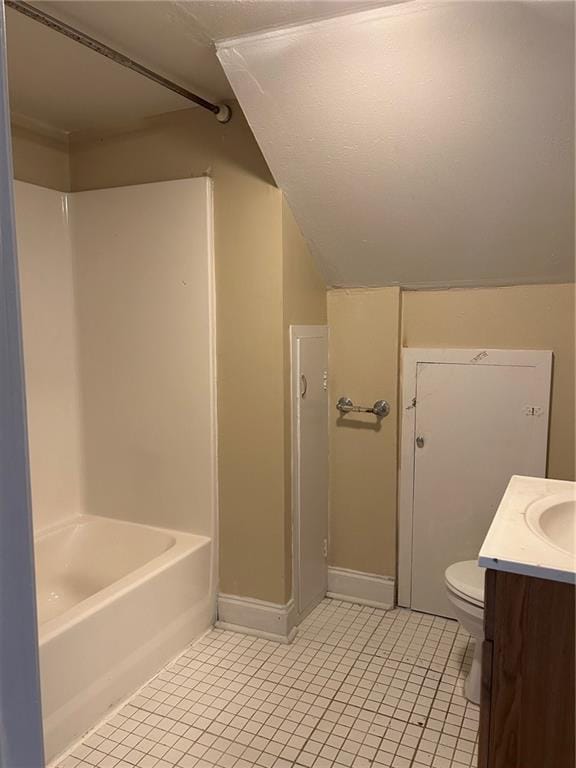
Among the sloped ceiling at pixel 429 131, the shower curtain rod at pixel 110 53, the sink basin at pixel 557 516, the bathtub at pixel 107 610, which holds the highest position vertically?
the shower curtain rod at pixel 110 53

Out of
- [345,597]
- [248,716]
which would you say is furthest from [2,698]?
[345,597]

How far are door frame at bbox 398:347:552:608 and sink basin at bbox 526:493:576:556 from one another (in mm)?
744

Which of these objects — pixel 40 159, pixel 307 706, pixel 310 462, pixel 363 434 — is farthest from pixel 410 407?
pixel 40 159

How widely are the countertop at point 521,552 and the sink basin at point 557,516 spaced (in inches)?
1.3

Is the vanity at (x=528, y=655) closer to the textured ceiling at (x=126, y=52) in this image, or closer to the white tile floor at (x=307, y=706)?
the white tile floor at (x=307, y=706)

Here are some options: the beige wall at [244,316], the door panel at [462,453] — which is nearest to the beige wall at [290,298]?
the beige wall at [244,316]

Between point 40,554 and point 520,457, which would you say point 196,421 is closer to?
point 40,554

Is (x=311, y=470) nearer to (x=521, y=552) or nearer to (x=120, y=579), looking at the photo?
(x=120, y=579)

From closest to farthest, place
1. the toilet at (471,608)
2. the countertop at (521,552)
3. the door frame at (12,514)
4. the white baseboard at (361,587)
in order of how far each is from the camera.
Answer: the door frame at (12,514), the countertop at (521,552), the toilet at (471,608), the white baseboard at (361,587)

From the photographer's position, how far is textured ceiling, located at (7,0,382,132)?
1.59 metres

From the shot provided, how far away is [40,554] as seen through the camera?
97.3 inches

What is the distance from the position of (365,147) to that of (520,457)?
54.1 inches

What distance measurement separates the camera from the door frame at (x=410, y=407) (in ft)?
7.56

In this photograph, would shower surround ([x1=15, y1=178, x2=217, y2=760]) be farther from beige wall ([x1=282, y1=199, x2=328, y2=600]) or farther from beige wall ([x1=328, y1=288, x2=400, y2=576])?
beige wall ([x1=328, y1=288, x2=400, y2=576])
